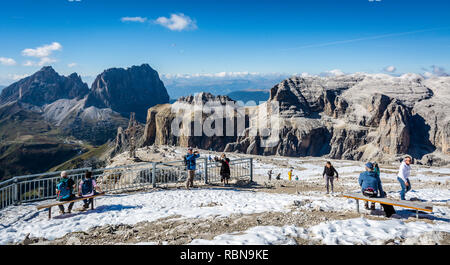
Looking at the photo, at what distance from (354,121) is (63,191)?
92.5 meters

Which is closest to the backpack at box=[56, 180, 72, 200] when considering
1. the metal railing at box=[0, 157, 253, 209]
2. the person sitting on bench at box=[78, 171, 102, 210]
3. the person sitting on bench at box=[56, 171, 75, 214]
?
the person sitting on bench at box=[56, 171, 75, 214]

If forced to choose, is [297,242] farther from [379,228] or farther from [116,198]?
[116,198]

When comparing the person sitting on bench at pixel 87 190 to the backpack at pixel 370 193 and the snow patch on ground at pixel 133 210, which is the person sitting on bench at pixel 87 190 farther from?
the backpack at pixel 370 193

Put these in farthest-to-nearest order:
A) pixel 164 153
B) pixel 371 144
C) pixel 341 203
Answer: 1. pixel 371 144
2. pixel 164 153
3. pixel 341 203

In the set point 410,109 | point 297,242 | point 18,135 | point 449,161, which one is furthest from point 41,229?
point 18,135

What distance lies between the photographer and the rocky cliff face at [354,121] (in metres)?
77.8

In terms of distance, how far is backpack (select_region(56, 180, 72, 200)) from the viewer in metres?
9.47

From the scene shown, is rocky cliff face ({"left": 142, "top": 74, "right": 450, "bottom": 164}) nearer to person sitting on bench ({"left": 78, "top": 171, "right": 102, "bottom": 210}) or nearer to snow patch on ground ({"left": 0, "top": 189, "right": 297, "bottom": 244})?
snow patch on ground ({"left": 0, "top": 189, "right": 297, "bottom": 244})

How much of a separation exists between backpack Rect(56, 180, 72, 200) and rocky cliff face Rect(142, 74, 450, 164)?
74.8 meters

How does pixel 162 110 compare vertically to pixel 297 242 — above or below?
above

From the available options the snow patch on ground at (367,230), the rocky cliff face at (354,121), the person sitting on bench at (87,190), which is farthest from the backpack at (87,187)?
the rocky cliff face at (354,121)
